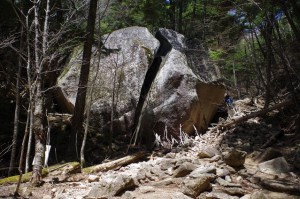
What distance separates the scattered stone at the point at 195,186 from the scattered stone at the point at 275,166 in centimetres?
147

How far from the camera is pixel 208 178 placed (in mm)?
5180

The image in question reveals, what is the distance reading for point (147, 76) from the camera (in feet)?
35.5

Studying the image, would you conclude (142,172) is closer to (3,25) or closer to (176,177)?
(176,177)

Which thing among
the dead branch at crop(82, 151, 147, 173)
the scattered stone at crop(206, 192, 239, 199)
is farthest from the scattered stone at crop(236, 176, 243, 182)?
Result: the dead branch at crop(82, 151, 147, 173)

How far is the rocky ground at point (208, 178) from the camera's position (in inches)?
193

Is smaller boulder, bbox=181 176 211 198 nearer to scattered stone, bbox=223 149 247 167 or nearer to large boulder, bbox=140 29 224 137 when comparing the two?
scattered stone, bbox=223 149 247 167

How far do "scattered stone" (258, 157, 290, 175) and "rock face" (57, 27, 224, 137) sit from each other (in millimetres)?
3991

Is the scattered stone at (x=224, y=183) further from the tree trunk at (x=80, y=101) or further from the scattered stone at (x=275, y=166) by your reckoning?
the tree trunk at (x=80, y=101)

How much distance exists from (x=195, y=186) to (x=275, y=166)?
193cm

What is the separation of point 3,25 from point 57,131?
3847 mm

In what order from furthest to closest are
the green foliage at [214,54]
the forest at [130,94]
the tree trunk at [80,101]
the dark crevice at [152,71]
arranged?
the green foliage at [214,54]
the dark crevice at [152,71]
the tree trunk at [80,101]
the forest at [130,94]

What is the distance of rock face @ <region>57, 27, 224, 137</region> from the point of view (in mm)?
9914

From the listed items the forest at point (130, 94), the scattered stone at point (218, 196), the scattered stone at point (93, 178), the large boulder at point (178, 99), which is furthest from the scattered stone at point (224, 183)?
the large boulder at point (178, 99)

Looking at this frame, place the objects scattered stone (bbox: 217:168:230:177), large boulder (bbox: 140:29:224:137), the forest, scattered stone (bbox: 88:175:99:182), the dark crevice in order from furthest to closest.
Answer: the dark crevice < large boulder (bbox: 140:29:224:137) < the forest < scattered stone (bbox: 88:175:99:182) < scattered stone (bbox: 217:168:230:177)
